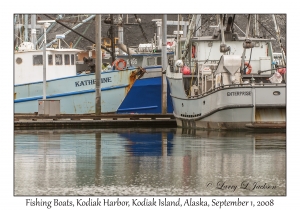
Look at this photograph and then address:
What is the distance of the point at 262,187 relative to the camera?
15.2 meters

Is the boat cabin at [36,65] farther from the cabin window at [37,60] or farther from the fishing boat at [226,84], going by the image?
the fishing boat at [226,84]

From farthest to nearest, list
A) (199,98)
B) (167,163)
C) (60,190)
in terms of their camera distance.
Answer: (199,98) → (167,163) → (60,190)

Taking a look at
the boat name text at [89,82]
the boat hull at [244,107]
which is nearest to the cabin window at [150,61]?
the boat name text at [89,82]

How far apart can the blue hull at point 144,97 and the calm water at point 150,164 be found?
8616 mm

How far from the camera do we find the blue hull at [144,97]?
119 feet

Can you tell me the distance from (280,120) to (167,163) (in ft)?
31.1

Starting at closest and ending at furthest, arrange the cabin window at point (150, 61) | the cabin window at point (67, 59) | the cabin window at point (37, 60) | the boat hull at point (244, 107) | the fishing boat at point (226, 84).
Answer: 1. the boat hull at point (244, 107)
2. the fishing boat at point (226, 84)
3. the cabin window at point (37, 60)
4. the cabin window at point (67, 59)
5. the cabin window at point (150, 61)

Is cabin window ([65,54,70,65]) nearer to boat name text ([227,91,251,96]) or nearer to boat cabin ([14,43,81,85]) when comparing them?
boat cabin ([14,43,81,85])

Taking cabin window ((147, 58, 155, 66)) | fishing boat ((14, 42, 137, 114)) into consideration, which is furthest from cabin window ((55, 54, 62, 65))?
cabin window ((147, 58, 155, 66))

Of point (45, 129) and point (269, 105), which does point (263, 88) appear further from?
point (45, 129)

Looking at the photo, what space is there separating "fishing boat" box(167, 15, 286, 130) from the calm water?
2.32 ft

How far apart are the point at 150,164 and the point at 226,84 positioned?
1015 cm

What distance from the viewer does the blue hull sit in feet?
119

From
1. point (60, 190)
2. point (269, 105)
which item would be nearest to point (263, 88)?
point (269, 105)
